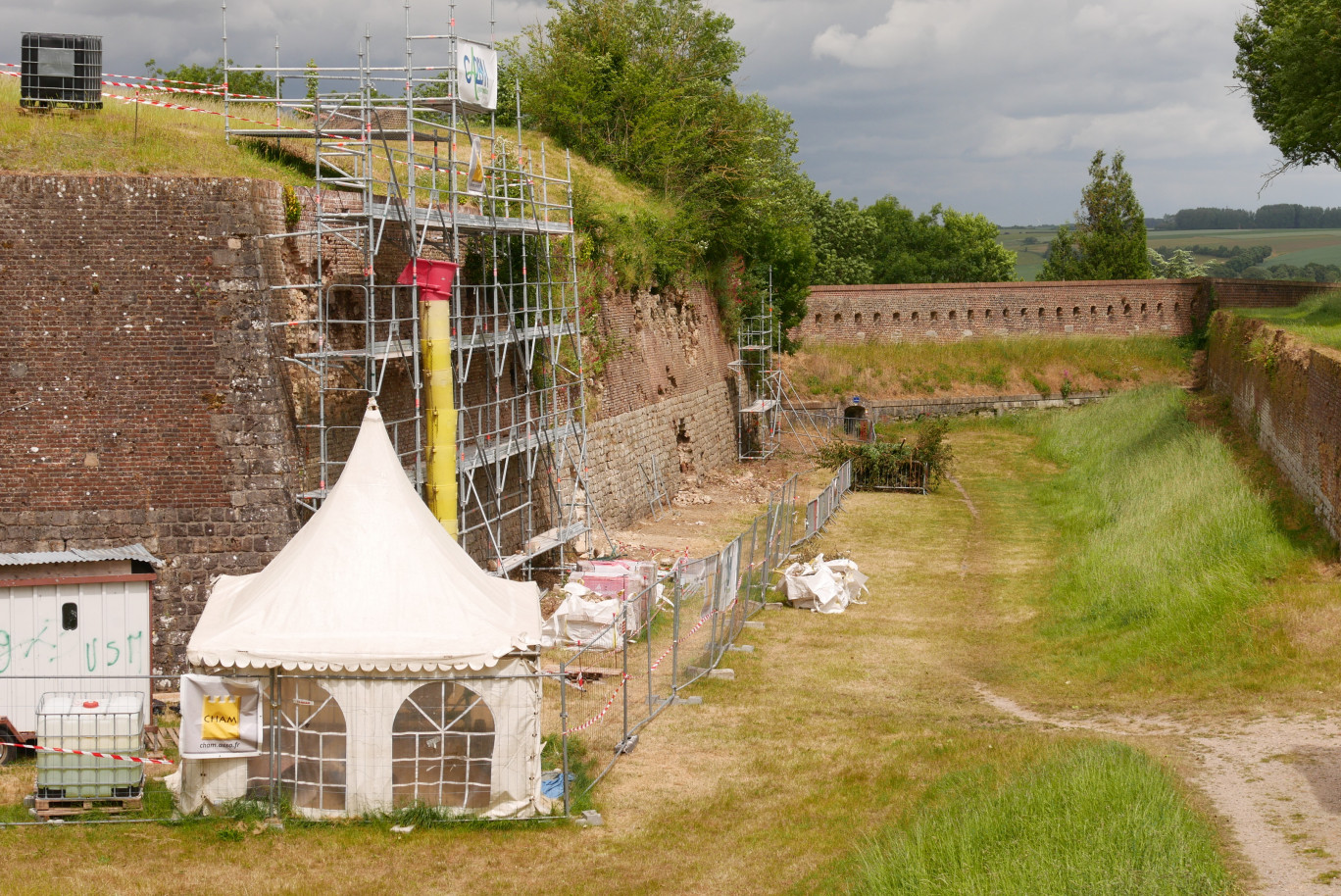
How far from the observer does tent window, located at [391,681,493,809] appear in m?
11.1

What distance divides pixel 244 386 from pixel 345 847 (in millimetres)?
7238

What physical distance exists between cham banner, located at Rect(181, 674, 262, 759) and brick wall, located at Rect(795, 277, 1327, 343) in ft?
125

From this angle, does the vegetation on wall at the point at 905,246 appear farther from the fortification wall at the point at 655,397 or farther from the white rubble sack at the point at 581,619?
the white rubble sack at the point at 581,619

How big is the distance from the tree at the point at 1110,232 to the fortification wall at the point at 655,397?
2708cm

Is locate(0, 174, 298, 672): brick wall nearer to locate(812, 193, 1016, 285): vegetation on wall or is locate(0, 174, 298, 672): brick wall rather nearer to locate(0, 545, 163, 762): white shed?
locate(0, 545, 163, 762): white shed

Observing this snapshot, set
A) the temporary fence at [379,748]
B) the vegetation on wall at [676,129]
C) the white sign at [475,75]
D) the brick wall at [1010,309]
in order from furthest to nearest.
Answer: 1. the brick wall at [1010,309]
2. the vegetation on wall at [676,129]
3. the white sign at [475,75]
4. the temporary fence at [379,748]

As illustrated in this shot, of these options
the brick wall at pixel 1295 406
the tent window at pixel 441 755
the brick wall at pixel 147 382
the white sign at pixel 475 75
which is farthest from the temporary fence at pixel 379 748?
the brick wall at pixel 1295 406

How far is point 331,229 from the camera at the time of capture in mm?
15953

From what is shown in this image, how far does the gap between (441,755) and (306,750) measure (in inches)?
46.3

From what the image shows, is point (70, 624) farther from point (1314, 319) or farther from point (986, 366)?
point (986, 366)

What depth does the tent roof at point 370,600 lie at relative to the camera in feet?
36.4

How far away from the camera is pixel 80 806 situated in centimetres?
1107

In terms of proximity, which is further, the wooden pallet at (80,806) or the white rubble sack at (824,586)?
the white rubble sack at (824,586)

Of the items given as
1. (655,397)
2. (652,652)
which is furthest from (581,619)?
(655,397)
